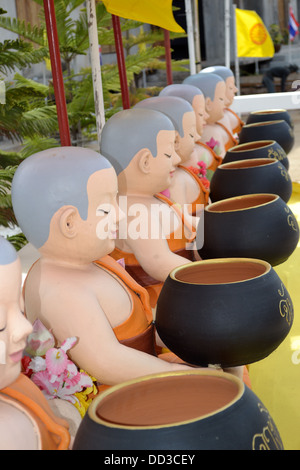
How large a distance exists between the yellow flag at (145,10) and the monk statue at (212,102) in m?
0.82

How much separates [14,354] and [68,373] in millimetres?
224

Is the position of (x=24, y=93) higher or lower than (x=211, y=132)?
higher

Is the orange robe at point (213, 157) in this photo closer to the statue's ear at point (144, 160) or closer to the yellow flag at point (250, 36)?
the statue's ear at point (144, 160)

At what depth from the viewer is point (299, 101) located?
141 inches

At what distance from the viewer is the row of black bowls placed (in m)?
0.64

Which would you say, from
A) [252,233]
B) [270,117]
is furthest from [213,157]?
[252,233]

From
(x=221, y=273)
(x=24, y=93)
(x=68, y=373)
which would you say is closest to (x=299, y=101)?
(x=24, y=93)

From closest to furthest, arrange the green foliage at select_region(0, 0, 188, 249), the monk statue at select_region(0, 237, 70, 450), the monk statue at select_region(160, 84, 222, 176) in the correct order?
the monk statue at select_region(0, 237, 70, 450), the monk statue at select_region(160, 84, 222, 176), the green foliage at select_region(0, 0, 188, 249)

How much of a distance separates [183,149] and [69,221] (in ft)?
3.38

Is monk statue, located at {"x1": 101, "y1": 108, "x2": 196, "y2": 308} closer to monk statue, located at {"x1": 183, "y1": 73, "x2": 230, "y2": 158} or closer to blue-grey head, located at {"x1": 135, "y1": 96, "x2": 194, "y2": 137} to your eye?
blue-grey head, located at {"x1": 135, "y1": 96, "x2": 194, "y2": 137}

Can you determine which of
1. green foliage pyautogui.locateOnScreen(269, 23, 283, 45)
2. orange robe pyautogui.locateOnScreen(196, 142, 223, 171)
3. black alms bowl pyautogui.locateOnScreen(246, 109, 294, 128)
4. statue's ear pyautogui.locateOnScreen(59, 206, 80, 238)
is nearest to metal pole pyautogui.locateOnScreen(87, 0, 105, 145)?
orange robe pyautogui.locateOnScreen(196, 142, 223, 171)

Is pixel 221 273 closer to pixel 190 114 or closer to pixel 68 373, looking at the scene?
pixel 68 373

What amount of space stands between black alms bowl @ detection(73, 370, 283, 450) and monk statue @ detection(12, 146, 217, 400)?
0.84ft

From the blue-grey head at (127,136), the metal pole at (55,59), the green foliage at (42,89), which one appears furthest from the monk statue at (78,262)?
the green foliage at (42,89)
